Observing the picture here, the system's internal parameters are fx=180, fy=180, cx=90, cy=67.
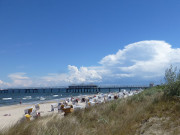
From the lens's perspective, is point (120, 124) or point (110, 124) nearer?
point (120, 124)

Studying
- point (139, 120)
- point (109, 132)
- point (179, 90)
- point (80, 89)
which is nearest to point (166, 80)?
point (179, 90)

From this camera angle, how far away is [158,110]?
212 inches

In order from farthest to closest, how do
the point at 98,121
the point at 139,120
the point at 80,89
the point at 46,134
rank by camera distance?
the point at 80,89 < the point at 98,121 < the point at 139,120 < the point at 46,134

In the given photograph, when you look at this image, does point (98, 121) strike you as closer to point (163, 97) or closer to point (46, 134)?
point (46, 134)

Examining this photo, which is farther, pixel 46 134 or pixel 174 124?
pixel 174 124

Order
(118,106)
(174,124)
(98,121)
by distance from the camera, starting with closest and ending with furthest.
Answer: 1. (174,124)
2. (98,121)
3. (118,106)

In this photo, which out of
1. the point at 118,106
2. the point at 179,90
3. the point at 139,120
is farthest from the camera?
the point at 118,106

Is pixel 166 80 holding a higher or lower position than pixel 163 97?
higher

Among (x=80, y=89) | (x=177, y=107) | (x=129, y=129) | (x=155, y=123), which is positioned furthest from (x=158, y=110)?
(x=80, y=89)

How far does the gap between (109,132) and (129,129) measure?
52cm

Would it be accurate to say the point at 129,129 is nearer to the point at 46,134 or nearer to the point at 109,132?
the point at 109,132

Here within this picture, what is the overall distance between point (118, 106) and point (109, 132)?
285 centimetres

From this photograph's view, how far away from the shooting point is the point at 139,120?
499 centimetres

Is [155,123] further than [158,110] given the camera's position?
No
